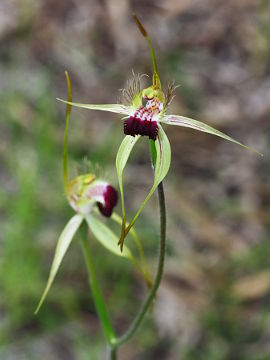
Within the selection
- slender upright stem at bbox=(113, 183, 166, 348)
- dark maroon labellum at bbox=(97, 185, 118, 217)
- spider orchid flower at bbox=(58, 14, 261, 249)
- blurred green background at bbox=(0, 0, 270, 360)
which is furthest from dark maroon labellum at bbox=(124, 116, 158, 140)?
blurred green background at bbox=(0, 0, 270, 360)

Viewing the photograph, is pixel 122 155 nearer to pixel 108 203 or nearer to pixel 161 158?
pixel 161 158

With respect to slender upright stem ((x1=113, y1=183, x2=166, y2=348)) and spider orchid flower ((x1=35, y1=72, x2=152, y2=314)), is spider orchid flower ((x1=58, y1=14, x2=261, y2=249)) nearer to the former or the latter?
slender upright stem ((x1=113, y1=183, x2=166, y2=348))

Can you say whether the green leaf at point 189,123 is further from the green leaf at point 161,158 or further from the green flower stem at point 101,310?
the green flower stem at point 101,310

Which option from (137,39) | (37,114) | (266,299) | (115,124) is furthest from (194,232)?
(137,39)

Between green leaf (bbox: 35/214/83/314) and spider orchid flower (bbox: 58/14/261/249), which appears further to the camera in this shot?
green leaf (bbox: 35/214/83/314)

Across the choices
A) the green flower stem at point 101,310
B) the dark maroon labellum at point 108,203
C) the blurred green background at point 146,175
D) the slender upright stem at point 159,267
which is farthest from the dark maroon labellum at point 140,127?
the blurred green background at point 146,175

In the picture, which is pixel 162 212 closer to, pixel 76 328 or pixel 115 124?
pixel 76 328
